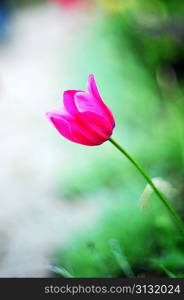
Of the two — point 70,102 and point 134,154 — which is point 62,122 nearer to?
point 70,102

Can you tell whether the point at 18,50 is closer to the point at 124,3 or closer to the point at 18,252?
the point at 124,3

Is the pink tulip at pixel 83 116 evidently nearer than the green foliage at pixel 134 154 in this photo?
Yes

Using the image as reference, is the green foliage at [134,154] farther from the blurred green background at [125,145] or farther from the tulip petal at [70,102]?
the tulip petal at [70,102]

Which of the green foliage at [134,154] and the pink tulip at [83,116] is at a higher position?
the green foliage at [134,154]

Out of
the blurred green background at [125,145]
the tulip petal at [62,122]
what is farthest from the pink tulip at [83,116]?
the blurred green background at [125,145]

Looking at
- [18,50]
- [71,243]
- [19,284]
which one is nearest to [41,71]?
[18,50]

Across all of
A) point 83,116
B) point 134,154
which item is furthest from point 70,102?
point 134,154

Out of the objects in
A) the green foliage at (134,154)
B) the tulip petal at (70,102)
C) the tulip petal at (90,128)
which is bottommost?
the tulip petal at (90,128)

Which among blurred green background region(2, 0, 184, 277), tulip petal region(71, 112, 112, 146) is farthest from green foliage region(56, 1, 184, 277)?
tulip petal region(71, 112, 112, 146)
